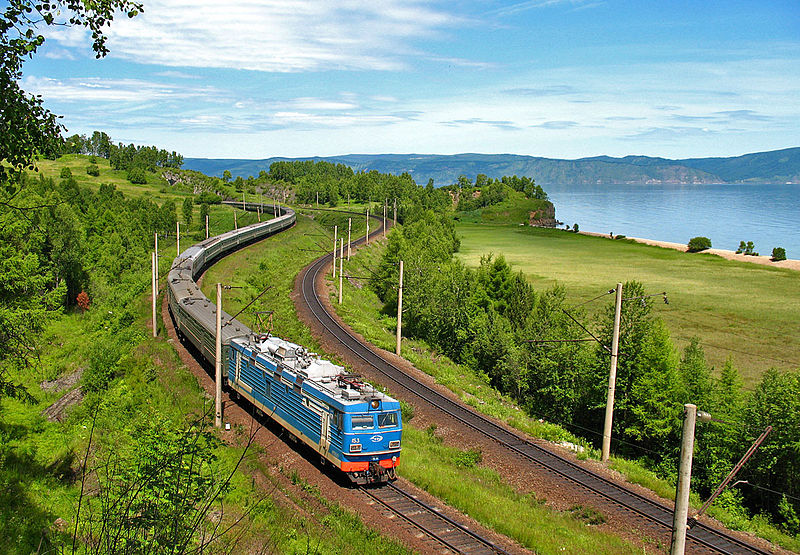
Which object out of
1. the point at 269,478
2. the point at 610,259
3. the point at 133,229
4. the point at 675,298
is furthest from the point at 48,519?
the point at 610,259

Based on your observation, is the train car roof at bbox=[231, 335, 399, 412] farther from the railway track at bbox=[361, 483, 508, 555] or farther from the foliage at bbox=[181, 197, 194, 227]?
the foliage at bbox=[181, 197, 194, 227]

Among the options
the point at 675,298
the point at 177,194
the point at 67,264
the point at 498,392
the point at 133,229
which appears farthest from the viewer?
the point at 177,194

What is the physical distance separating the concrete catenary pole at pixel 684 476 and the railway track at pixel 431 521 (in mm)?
6830

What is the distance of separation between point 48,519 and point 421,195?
173 m

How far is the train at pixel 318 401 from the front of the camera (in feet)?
67.3

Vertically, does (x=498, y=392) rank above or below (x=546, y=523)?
below

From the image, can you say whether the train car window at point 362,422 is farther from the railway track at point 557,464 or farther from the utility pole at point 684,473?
the utility pole at point 684,473

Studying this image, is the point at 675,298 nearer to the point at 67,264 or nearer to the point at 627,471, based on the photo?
the point at 627,471

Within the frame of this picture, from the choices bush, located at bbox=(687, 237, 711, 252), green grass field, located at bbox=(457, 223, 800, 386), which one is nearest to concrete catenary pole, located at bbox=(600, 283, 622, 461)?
green grass field, located at bbox=(457, 223, 800, 386)

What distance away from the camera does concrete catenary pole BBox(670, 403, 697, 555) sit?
11203mm

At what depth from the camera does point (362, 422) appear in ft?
66.9

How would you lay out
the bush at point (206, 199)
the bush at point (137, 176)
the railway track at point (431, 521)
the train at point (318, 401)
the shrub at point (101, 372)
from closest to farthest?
1. the railway track at point (431, 521)
2. the train at point (318, 401)
3. the shrub at point (101, 372)
4. the bush at point (206, 199)
5. the bush at point (137, 176)

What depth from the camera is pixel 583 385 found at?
35125 millimetres

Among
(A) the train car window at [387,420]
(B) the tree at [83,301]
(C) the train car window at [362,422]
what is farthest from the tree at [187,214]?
(C) the train car window at [362,422]
